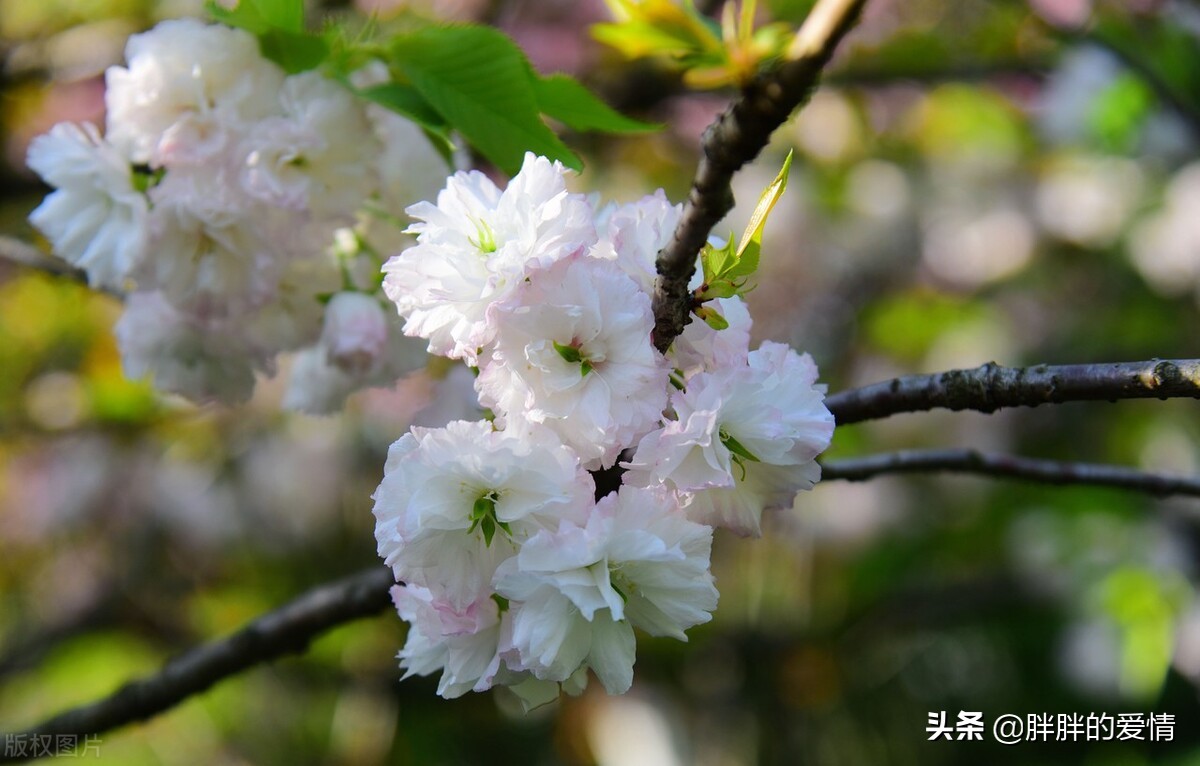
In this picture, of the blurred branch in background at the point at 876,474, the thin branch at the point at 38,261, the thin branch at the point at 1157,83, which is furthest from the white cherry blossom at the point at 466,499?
the thin branch at the point at 1157,83

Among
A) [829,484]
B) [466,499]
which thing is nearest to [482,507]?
[466,499]

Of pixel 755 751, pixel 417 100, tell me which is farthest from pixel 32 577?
pixel 417 100

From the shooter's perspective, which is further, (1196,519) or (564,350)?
(1196,519)

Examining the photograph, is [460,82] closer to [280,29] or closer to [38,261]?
[280,29]

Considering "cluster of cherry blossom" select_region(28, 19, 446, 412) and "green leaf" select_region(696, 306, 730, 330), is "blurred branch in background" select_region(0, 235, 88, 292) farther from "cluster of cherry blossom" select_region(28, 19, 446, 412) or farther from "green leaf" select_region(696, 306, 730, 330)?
"green leaf" select_region(696, 306, 730, 330)

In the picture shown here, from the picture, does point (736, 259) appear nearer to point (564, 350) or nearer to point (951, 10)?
point (564, 350)

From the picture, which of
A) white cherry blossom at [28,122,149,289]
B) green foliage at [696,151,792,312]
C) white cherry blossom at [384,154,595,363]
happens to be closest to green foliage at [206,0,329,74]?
white cherry blossom at [28,122,149,289]

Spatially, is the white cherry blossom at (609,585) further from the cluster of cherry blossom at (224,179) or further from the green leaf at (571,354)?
the cluster of cherry blossom at (224,179)
